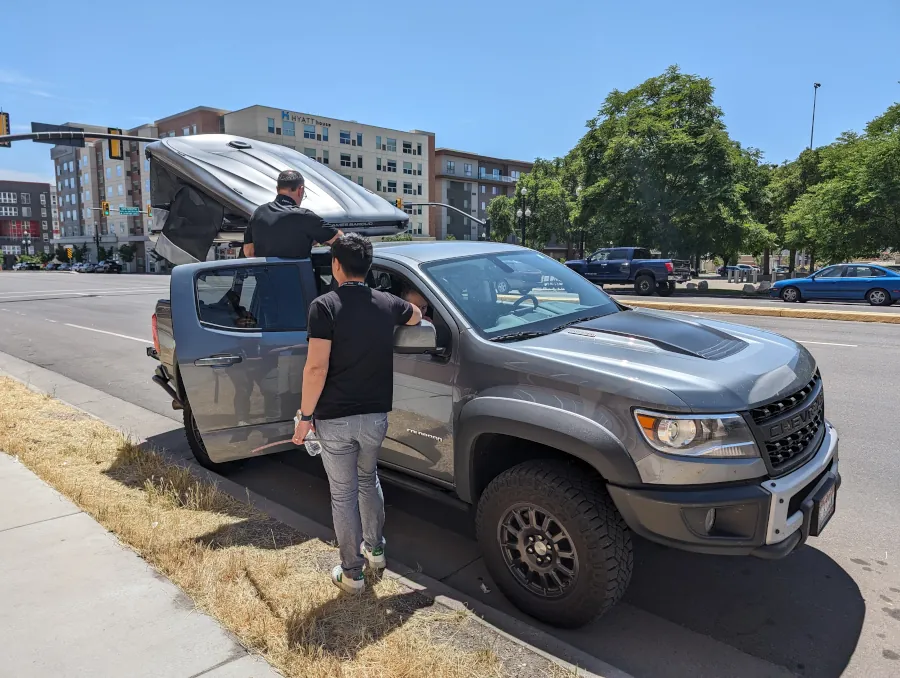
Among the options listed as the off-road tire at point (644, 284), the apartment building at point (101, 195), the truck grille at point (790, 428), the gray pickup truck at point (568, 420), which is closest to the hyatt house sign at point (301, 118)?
the apartment building at point (101, 195)

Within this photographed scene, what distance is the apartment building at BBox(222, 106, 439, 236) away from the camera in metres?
64.2

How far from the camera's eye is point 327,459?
3.02 meters

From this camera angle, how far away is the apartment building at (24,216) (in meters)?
124

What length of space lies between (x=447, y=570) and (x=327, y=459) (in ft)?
3.46

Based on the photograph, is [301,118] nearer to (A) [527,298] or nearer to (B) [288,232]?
(B) [288,232]

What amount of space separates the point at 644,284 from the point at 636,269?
0.72 meters

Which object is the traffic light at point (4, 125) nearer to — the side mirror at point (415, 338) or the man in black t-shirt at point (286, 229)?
the man in black t-shirt at point (286, 229)

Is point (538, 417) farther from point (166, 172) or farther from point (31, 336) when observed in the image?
point (31, 336)

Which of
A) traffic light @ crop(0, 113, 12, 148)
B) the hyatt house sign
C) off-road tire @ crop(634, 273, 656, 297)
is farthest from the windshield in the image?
the hyatt house sign

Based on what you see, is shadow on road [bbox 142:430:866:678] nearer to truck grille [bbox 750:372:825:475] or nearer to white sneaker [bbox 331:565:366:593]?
white sneaker [bbox 331:565:366:593]

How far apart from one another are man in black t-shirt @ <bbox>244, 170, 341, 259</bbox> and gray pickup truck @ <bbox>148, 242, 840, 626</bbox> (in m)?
0.49

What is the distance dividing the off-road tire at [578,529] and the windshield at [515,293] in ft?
2.60

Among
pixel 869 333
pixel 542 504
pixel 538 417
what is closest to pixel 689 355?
pixel 538 417

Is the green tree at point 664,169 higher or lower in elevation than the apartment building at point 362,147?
lower
